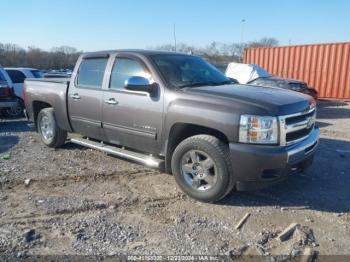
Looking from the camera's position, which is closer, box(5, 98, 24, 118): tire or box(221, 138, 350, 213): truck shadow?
box(221, 138, 350, 213): truck shadow

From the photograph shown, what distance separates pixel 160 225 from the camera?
3.84 metres

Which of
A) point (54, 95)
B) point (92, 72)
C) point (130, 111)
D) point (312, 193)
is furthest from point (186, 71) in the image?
point (54, 95)

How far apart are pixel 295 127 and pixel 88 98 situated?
3.18 meters

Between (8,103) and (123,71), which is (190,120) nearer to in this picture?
(123,71)

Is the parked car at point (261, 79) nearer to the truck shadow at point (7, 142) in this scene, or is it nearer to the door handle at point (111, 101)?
the door handle at point (111, 101)

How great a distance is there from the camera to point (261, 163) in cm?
388

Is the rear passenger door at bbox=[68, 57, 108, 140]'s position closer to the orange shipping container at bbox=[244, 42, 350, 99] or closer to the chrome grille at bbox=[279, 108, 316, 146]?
the chrome grille at bbox=[279, 108, 316, 146]

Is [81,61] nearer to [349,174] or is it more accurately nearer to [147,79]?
[147,79]

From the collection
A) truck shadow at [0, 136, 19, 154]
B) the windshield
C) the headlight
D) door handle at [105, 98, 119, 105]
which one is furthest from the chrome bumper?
truck shadow at [0, 136, 19, 154]

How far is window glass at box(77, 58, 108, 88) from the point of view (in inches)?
220

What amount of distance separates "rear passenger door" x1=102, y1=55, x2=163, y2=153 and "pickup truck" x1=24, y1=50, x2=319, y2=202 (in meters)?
0.01

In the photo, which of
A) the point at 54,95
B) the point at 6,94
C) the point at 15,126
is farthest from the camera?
the point at 6,94

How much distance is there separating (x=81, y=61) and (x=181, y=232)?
146 inches

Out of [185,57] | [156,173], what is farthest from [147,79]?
[156,173]
